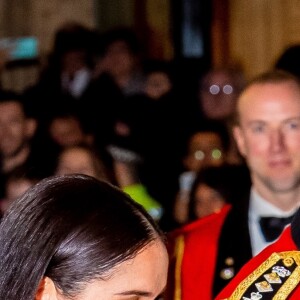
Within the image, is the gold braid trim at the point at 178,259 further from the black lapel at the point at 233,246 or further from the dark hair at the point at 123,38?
the dark hair at the point at 123,38

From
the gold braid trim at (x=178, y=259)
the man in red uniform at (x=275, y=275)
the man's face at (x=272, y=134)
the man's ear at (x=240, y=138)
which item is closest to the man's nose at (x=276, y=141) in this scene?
the man's face at (x=272, y=134)

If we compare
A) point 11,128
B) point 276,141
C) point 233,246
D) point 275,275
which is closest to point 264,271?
point 275,275

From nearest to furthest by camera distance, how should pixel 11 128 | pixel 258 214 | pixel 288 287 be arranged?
pixel 288 287 < pixel 258 214 < pixel 11 128

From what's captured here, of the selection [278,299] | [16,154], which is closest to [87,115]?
[16,154]

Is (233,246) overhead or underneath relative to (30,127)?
overhead

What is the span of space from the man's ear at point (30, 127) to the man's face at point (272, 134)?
2141 millimetres

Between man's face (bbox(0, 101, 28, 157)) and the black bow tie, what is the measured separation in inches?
91.4

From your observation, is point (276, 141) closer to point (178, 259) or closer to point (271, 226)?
Result: point (271, 226)

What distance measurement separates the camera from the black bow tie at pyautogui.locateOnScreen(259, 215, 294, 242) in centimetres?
332

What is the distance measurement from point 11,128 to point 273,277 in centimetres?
342

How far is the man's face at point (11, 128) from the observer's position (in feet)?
18.1

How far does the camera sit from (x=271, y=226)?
335cm

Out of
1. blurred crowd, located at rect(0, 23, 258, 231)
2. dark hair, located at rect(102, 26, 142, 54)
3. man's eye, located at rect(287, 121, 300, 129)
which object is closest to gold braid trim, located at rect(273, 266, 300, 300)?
man's eye, located at rect(287, 121, 300, 129)

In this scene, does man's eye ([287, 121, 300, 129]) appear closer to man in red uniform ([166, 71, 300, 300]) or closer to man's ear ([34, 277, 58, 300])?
man in red uniform ([166, 71, 300, 300])
